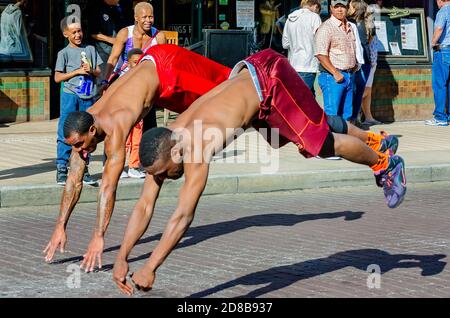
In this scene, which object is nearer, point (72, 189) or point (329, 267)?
point (329, 267)

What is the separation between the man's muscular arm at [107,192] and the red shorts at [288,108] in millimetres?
1052

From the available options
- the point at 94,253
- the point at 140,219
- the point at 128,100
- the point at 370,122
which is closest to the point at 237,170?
the point at 128,100

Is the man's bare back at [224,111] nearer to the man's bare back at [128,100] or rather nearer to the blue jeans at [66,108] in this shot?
the man's bare back at [128,100]

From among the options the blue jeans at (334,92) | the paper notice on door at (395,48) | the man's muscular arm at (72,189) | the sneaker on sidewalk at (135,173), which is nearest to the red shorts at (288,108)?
the man's muscular arm at (72,189)

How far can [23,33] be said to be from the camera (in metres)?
16.0

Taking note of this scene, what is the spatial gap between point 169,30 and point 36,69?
2.42 metres

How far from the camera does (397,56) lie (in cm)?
1800

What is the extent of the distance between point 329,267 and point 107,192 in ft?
5.74

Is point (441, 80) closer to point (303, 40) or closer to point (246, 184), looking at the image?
point (303, 40)

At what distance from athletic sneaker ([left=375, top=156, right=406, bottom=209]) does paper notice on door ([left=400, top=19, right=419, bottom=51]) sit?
10.0 meters

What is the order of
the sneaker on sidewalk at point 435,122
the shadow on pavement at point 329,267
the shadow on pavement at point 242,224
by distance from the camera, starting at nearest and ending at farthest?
the shadow on pavement at point 329,267
the shadow on pavement at point 242,224
the sneaker on sidewalk at point 435,122

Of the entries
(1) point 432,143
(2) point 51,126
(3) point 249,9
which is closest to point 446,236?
(1) point 432,143

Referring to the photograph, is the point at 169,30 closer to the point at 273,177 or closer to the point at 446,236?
the point at 273,177

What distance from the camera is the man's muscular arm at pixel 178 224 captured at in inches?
248
